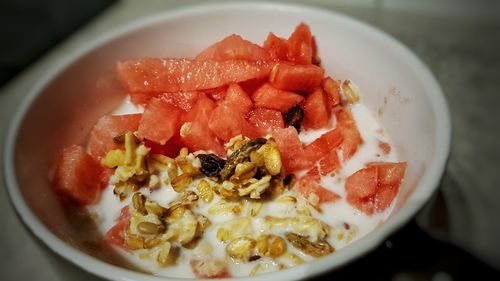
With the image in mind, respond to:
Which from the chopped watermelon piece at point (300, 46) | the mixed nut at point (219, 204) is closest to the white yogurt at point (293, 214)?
the mixed nut at point (219, 204)

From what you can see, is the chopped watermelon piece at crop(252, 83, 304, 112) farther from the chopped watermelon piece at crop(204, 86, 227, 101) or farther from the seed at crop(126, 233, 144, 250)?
the seed at crop(126, 233, 144, 250)

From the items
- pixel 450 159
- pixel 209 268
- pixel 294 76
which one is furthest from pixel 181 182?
pixel 450 159

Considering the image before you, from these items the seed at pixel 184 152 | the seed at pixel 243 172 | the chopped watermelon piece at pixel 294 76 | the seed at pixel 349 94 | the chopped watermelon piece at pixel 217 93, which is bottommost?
the seed at pixel 184 152

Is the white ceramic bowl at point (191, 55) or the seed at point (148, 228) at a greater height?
the white ceramic bowl at point (191, 55)

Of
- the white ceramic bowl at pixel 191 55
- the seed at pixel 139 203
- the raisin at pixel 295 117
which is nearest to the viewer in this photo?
the white ceramic bowl at pixel 191 55

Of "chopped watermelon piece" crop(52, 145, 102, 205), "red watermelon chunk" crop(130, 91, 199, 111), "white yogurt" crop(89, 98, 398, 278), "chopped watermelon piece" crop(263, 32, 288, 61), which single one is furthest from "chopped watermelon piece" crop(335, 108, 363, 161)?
"chopped watermelon piece" crop(52, 145, 102, 205)

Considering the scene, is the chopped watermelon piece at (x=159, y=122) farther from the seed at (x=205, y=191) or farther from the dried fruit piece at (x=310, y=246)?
the dried fruit piece at (x=310, y=246)

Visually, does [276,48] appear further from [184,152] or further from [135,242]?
[135,242]
